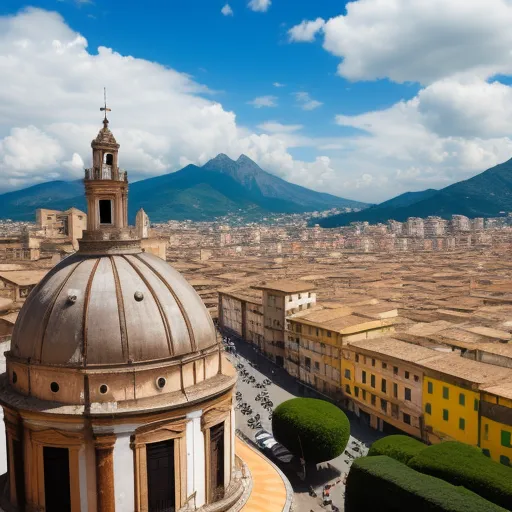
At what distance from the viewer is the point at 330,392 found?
48.4m

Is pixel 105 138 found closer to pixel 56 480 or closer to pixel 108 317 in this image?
pixel 108 317

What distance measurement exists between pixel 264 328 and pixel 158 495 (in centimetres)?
4608

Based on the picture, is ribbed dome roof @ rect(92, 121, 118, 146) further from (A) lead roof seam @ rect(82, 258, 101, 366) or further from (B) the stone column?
(B) the stone column

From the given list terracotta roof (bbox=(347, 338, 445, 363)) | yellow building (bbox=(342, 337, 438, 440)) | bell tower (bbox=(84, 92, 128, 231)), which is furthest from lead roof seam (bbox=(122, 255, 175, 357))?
terracotta roof (bbox=(347, 338, 445, 363))

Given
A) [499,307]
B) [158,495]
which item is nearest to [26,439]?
[158,495]

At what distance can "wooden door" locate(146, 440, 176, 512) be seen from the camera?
55.5 ft

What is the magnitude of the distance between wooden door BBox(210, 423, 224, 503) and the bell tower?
7983mm

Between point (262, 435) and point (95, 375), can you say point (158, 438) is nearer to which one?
point (95, 375)

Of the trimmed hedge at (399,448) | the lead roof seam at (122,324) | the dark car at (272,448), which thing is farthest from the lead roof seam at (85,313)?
the dark car at (272,448)

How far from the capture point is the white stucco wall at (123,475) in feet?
53.7

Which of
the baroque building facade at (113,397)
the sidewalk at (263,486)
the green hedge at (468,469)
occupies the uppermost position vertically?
the baroque building facade at (113,397)

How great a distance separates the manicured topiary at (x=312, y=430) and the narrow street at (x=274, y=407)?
1.71 metres

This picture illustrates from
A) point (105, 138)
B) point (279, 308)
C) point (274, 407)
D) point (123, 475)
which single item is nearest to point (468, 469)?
point (123, 475)

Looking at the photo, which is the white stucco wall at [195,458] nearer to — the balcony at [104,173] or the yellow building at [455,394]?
the balcony at [104,173]
